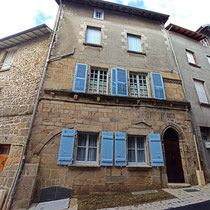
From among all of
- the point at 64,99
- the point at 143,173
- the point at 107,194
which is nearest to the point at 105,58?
the point at 64,99

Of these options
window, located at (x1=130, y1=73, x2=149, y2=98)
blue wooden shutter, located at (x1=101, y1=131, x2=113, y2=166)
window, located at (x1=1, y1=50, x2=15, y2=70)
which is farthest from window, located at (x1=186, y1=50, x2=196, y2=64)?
window, located at (x1=1, y1=50, x2=15, y2=70)

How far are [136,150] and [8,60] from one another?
921 centimetres

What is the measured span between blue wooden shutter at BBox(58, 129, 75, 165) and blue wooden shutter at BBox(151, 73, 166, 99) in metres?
4.23

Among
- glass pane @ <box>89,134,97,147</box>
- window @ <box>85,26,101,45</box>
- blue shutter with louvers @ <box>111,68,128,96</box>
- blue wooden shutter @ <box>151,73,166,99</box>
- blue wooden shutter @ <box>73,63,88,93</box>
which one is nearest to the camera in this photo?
glass pane @ <box>89,134,97,147</box>

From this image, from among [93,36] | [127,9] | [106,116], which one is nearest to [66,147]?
[106,116]

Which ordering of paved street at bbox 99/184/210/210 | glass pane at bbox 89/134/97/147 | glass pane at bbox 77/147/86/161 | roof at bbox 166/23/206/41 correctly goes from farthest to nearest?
1. roof at bbox 166/23/206/41
2. glass pane at bbox 89/134/97/147
3. glass pane at bbox 77/147/86/161
4. paved street at bbox 99/184/210/210

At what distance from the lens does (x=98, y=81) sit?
5.39 m

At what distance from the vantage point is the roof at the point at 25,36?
6.56 meters

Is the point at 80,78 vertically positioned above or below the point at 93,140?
above

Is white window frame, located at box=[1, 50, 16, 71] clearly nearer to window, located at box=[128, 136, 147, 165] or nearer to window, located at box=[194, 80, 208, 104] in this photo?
window, located at box=[128, 136, 147, 165]

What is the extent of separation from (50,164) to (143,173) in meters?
3.44

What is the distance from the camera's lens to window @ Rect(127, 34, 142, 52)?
21.9ft

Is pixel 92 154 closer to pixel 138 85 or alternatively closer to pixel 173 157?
pixel 173 157

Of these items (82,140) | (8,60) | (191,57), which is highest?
(191,57)
